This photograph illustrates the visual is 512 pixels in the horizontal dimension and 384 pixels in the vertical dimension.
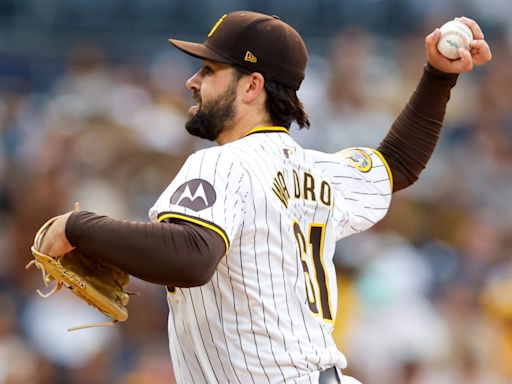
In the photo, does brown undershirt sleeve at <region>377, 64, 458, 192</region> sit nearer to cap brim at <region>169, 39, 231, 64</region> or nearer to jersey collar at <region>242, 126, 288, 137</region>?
jersey collar at <region>242, 126, 288, 137</region>

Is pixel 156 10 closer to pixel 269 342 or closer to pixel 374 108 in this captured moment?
pixel 374 108

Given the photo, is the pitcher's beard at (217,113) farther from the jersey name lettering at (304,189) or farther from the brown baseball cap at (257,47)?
the jersey name lettering at (304,189)

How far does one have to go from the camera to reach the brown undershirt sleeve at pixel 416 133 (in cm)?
366

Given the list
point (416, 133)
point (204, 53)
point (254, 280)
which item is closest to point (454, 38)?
point (416, 133)

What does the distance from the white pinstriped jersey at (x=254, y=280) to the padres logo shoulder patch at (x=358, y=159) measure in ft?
1.37

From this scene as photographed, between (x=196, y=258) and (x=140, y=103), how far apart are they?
220 inches

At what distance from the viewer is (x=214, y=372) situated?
9.78ft

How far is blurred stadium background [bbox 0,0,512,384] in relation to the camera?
6.28 m

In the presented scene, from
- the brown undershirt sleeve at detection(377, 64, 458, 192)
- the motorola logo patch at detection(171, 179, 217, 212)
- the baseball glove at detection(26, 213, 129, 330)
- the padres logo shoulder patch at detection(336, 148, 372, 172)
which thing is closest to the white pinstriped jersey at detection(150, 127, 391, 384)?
the motorola logo patch at detection(171, 179, 217, 212)

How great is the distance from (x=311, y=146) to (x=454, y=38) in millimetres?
4419

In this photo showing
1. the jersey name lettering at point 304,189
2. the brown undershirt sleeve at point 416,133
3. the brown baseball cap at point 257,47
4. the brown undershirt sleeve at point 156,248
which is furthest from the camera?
the brown undershirt sleeve at point 416,133

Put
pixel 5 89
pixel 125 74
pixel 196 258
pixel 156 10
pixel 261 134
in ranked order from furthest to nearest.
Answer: pixel 156 10
pixel 125 74
pixel 5 89
pixel 261 134
pixel 196 258

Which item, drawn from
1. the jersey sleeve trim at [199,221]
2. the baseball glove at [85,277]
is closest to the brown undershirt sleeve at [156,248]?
the jersey sleeve trim at [199,221]

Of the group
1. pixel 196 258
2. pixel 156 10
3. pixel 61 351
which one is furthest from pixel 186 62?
pixel 196 258
